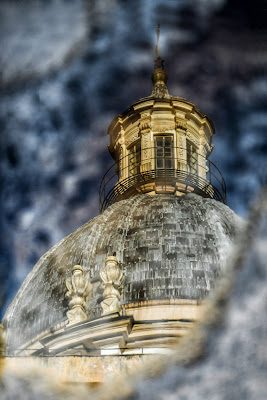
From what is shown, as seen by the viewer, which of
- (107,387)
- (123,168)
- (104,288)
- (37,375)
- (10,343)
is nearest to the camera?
(107,387)

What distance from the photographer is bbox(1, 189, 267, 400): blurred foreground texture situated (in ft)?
26.6

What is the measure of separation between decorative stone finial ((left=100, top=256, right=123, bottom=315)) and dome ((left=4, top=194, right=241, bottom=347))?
47 cm

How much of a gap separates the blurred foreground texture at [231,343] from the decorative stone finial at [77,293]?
12.7 m

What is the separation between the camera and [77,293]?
2241cm

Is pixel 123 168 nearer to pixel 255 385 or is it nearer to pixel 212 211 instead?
pixel 212 211

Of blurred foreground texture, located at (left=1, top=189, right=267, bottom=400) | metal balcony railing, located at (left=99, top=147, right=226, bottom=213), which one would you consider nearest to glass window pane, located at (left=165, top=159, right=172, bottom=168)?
metal balcony railing, located at (left=99, top=147, right=226, bottom=213)

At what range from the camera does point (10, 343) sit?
23500mm

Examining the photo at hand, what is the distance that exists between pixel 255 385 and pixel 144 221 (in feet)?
53.1

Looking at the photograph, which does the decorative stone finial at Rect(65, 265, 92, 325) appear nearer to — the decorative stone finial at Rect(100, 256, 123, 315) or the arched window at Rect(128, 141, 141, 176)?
the decorative stone finial at Rect(100, 256, 123, 315)

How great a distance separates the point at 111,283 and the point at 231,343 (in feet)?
45.2

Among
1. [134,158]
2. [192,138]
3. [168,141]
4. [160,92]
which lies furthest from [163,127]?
[160,92]

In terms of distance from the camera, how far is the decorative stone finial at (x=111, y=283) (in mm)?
21219

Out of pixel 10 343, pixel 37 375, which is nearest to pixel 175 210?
pixel 10 343

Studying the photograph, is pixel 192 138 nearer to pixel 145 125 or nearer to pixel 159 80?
pixel 145 125
